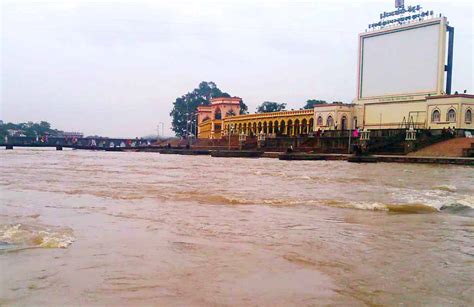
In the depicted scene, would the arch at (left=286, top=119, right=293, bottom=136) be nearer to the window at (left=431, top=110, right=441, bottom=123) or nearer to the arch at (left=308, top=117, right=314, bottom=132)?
the arch at (left=308, top=117, right=314, bottom=132)

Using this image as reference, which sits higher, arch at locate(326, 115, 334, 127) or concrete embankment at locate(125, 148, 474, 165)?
arch at locate(326, 115, 334, 127)

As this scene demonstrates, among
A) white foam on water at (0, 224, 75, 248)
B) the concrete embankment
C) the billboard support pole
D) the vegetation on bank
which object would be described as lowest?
white foam on water at (0, 224, 75, 248)

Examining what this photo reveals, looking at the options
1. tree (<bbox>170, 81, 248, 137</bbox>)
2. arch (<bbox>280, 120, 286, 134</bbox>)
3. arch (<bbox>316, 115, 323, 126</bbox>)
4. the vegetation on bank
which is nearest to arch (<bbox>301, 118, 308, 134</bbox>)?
arch (<bbox>280, 120, 286, 134</bbox>)

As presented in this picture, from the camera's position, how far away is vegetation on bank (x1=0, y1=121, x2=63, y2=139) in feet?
359

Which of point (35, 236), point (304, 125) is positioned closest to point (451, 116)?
point (304, 125)

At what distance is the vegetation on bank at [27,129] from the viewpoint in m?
110

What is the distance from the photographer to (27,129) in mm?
118250

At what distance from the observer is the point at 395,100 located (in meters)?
48.5

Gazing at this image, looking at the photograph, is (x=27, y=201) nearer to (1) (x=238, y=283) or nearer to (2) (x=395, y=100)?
(1) (x=238, y=283)

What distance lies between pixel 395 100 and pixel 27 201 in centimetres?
4547

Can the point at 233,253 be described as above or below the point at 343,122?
below

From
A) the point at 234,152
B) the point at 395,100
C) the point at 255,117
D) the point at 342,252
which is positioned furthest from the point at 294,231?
the point at 255,117

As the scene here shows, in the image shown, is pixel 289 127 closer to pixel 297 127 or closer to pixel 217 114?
pixel 297 127

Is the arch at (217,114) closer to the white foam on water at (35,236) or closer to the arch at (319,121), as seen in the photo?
the arch at (319,121)
